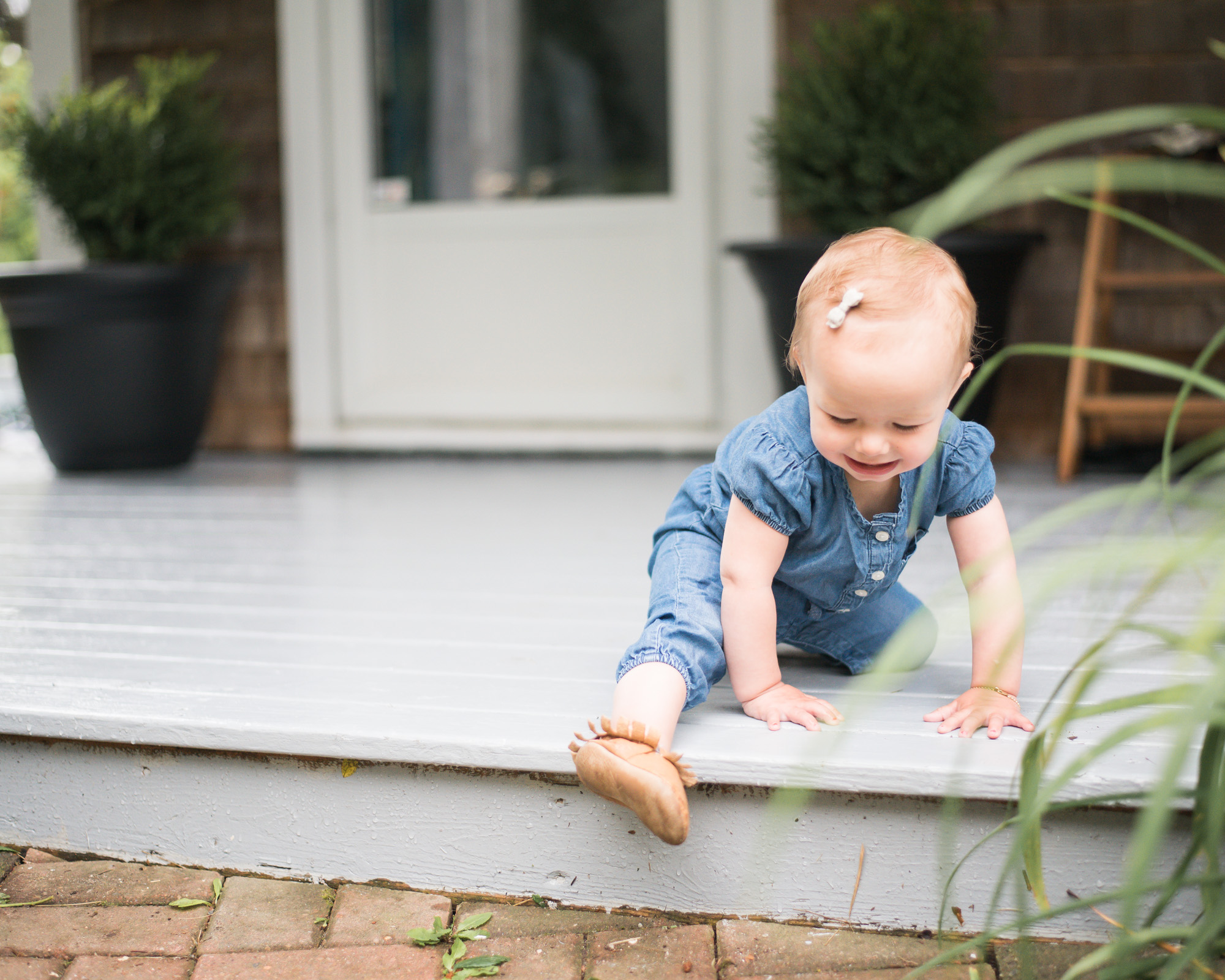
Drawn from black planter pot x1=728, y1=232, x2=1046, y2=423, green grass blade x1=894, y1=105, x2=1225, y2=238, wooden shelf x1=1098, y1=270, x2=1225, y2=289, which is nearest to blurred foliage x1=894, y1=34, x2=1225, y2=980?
green grass blade x1=894, y1=105, x2=1225, y2=238

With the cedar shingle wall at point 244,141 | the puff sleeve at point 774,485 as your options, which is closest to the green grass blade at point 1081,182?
the puff sleeve at point 774,485

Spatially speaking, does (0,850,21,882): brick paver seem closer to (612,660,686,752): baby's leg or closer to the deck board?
the deck board

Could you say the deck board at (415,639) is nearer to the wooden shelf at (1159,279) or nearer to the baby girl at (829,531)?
the baby girl at (829,531)

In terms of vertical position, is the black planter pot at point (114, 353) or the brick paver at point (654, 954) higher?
the black planter pot at point (114, 353)

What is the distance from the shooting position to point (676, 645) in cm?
115

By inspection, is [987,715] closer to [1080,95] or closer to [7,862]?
[7,862]

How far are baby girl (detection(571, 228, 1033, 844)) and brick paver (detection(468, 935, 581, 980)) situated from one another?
0.53ft

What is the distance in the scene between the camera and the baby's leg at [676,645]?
109 centimetres

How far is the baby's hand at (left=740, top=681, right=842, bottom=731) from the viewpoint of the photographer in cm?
114

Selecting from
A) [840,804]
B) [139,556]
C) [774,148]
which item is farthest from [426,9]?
[840,804]

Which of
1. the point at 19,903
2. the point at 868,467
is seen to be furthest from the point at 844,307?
the point at 19,903

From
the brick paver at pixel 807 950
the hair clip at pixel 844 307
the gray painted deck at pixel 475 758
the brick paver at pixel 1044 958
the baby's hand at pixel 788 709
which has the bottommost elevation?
the brick paver at pixel 807 950

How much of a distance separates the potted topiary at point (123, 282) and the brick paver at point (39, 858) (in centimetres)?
210

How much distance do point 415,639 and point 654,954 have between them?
23.8 inches
